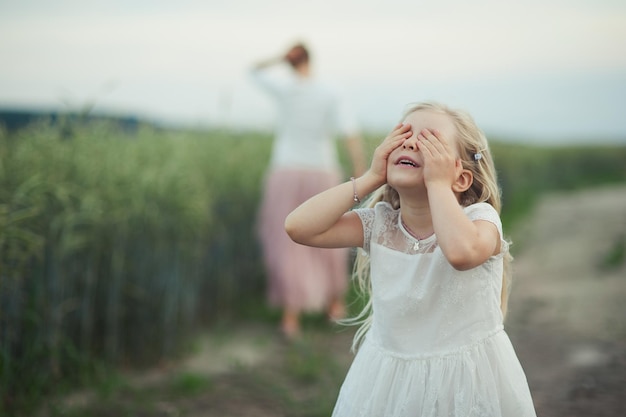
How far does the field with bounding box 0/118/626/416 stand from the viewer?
404 centimetres

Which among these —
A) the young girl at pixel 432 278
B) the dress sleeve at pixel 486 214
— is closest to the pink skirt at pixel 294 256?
the young girl at pixel 432 278

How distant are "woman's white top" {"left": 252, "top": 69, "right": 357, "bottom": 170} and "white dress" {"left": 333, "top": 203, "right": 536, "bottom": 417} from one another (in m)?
3.63

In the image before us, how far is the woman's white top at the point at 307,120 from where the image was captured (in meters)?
5.87

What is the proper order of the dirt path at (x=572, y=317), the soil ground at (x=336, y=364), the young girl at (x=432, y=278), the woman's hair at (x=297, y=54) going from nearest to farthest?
the young girl at (x=432, y=278) < the soil ground at (x=336, y=364) < the dirt path at (x=572, y=317) < the woman's hair at (x=297, y=54)

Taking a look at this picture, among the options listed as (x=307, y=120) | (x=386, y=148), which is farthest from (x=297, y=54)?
(x=386, y=148)

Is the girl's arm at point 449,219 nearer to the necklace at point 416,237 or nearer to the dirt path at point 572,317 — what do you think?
the necklace at point 416,237

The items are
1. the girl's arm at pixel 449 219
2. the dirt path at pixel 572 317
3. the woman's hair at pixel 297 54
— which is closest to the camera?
the girl's arm at pixel 449 219

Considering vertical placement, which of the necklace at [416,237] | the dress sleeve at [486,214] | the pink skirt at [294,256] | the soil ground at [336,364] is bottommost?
the soil ground at [336,364]

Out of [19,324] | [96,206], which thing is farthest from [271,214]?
[19,324]

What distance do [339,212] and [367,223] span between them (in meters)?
0.13

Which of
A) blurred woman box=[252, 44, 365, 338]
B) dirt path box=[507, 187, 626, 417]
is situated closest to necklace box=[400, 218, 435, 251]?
dirt path box=[507, 187, 626, 417]

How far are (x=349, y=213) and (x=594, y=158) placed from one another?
87.6 feet

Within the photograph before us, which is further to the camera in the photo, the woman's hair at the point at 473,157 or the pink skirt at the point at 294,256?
the pink skirt at the point at 294,256

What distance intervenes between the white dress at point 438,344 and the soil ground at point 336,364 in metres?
1.99
